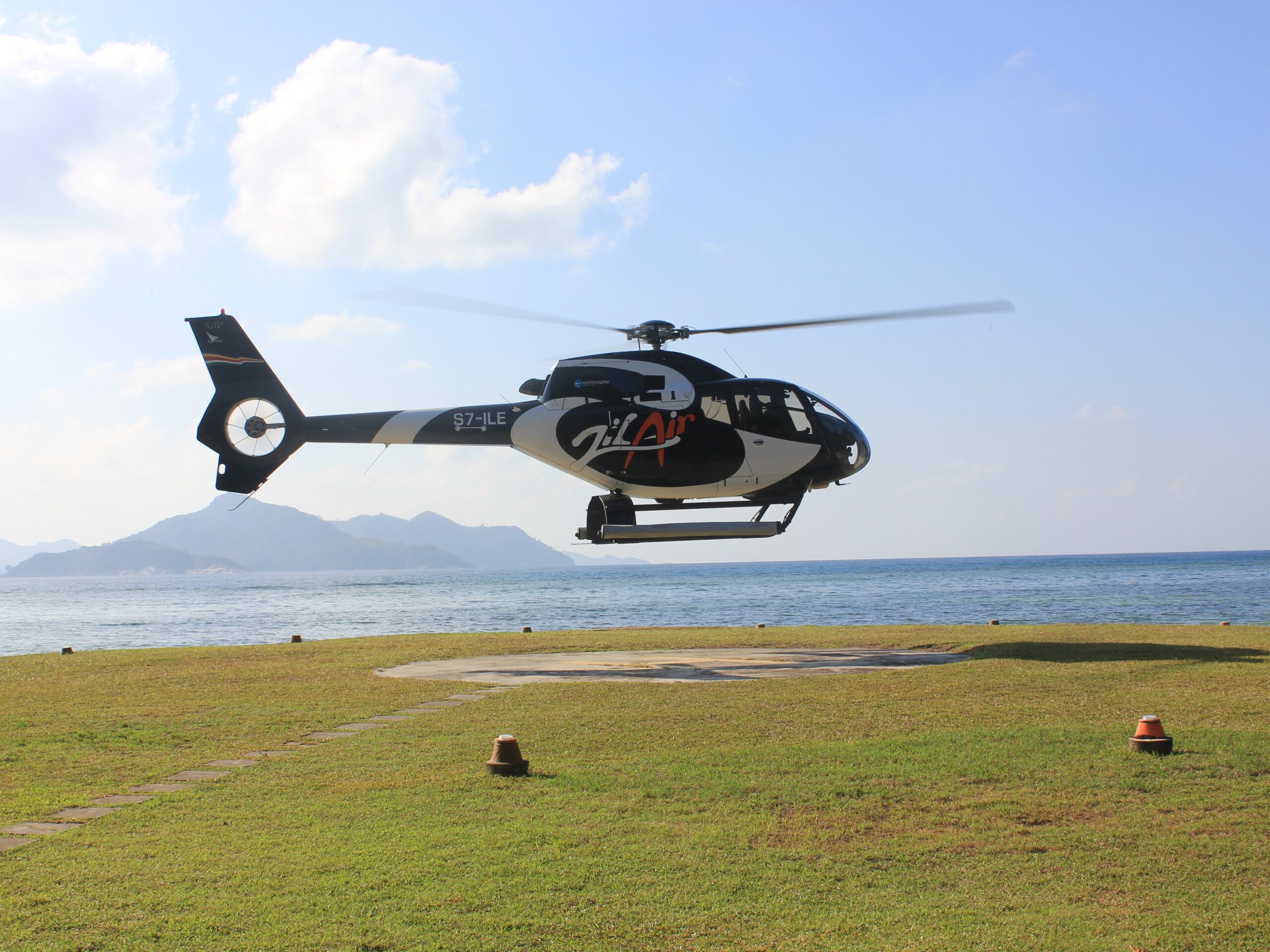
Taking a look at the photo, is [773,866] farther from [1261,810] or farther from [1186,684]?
[1186,684]

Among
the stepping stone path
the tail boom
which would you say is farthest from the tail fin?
the stepping stone path

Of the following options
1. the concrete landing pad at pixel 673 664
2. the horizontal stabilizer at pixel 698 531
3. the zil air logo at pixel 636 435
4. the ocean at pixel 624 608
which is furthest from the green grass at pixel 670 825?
the ocean at pixel 624 608

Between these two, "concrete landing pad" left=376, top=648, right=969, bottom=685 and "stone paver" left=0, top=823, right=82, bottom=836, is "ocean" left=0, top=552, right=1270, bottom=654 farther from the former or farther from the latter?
"stone paver" left=0, top=823, right=82, bottom=836

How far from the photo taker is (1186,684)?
42.6 ft

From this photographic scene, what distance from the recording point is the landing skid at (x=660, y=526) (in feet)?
62.0

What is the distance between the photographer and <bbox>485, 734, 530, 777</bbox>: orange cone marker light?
27.6ft

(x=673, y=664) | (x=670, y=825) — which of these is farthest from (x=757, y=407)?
(x=670, y=825)

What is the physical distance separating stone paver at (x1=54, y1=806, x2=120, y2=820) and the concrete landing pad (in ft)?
24.9

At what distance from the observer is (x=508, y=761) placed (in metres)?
8.44

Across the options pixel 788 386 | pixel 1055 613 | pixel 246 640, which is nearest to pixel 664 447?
pixel 788 386

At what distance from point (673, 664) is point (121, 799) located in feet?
35.8

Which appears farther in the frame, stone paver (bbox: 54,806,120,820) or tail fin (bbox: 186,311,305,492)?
tail fin (bbox: 186,311,305,492)

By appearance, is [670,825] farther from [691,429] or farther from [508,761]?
[691,429]

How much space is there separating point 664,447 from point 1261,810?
1330 centimetres
